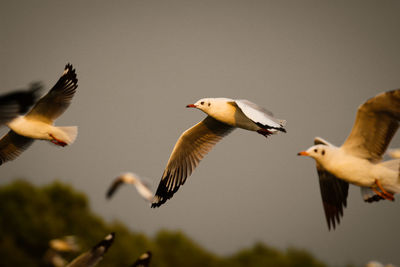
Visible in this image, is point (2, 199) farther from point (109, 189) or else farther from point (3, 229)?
point (109, 189)

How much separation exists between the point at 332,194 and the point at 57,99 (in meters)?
3.77

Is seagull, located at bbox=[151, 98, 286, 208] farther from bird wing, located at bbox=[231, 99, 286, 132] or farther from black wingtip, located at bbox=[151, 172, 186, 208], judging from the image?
bird wing, located at bbox=[231, 99, 286, 132]

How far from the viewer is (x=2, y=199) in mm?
24656

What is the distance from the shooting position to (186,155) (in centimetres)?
702

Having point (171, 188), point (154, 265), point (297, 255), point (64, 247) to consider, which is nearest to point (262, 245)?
point (297, 255)

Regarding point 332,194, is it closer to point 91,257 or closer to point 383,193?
point 383,193

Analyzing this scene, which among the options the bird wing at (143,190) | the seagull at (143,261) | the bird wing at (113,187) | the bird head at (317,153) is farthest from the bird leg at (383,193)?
the bird wing at (113,187)

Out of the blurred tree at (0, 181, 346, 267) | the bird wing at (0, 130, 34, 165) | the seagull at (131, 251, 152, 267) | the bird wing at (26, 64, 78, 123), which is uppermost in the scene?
the bird wing at (26, 64, 78, 123)

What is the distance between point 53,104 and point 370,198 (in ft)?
13.6

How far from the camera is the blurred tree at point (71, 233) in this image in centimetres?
2109

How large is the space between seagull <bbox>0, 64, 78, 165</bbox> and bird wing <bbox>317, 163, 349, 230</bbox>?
3.34 meters

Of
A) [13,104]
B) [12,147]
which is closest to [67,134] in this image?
[12,147]

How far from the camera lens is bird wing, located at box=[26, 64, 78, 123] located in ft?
20.7

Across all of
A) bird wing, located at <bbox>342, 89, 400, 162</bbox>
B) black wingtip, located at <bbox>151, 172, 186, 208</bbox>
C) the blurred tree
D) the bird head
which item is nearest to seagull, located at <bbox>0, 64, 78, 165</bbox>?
black wingtip, located at <bbox>151, 172, 186, 208</bbox>
